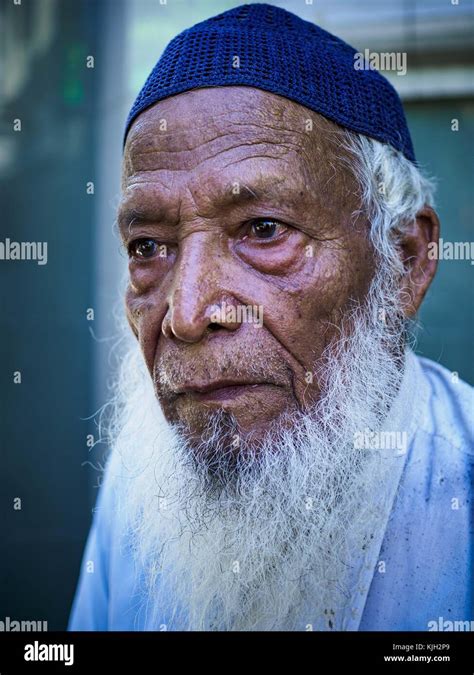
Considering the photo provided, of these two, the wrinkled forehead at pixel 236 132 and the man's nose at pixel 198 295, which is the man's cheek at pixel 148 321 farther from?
the wrinkled forehead at pixel 236 132

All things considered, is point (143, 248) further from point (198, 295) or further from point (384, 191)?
point (384, 191)

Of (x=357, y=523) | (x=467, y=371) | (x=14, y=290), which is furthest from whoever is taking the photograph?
(x=14, y=290)

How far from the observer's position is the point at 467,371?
3.18 metres

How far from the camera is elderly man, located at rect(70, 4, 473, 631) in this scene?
68.5 inches

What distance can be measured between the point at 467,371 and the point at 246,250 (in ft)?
6.06

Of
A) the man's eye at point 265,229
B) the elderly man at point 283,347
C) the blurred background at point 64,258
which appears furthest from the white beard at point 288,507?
the blurred background at point 64,258

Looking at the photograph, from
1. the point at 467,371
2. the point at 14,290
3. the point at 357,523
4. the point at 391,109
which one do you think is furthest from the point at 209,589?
the point at 14,290

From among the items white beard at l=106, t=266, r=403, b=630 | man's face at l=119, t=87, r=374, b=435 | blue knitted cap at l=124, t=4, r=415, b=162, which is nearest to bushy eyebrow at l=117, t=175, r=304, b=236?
man's face at l=119, t=87, r=374, b=435

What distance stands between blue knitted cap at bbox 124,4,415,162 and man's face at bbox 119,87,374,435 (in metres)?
0.05

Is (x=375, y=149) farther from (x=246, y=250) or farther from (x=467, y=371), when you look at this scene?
(x=467, y=371)

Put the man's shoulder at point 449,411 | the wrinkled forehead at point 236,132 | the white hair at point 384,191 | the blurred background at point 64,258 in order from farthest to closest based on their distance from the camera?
1. the blurred background at point 64,258
2. the man's shoulder at point 449,411
3. the white hair at point 384,191
4. the wrinkled forehead at point 236,132

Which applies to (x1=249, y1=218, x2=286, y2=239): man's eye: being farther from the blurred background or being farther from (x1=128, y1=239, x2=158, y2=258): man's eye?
the blurred background

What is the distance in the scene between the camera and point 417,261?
2.08 metres

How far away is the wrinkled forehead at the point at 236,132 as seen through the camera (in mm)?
1768
